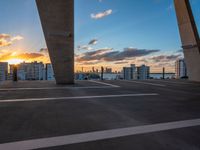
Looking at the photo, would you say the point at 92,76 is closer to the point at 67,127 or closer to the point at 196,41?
the point at 196,41

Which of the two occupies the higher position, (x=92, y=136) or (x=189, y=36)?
(x=189, y=36)

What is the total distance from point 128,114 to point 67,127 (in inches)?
53.1

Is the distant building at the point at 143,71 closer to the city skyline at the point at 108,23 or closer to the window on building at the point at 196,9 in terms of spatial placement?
the city skyline at the point at 108,23

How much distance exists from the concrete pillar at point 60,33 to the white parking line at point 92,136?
5.58 meters

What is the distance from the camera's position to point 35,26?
1324 centimetres

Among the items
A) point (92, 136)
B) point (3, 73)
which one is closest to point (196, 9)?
point (92, 136)

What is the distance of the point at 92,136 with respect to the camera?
92.1 inches

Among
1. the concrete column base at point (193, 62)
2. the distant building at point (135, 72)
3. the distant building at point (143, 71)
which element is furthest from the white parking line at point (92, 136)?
the distant building at point (143, 71)

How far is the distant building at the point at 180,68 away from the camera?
664 inches

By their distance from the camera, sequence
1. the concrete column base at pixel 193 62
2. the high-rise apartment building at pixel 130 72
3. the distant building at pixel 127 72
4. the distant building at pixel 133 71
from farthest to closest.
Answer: the distant building at pixel 127 72 < the high-rise apartment building at pixel 130 72 < the distant building at pixel 133 71 < the concrete column base at pixel 193 62

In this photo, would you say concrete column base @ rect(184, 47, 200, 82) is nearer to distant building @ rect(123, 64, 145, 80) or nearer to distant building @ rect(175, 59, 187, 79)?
distant building @ rect(175, 59, 187, 79)

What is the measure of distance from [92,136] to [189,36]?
11487 mm

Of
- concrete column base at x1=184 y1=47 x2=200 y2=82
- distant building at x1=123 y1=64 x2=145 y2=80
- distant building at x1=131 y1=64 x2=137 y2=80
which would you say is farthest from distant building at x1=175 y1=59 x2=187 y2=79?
concrete column base at x1=184 y1=47 x2=200 y2=82

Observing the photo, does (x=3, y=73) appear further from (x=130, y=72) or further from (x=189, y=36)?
(x=189, y=36)
